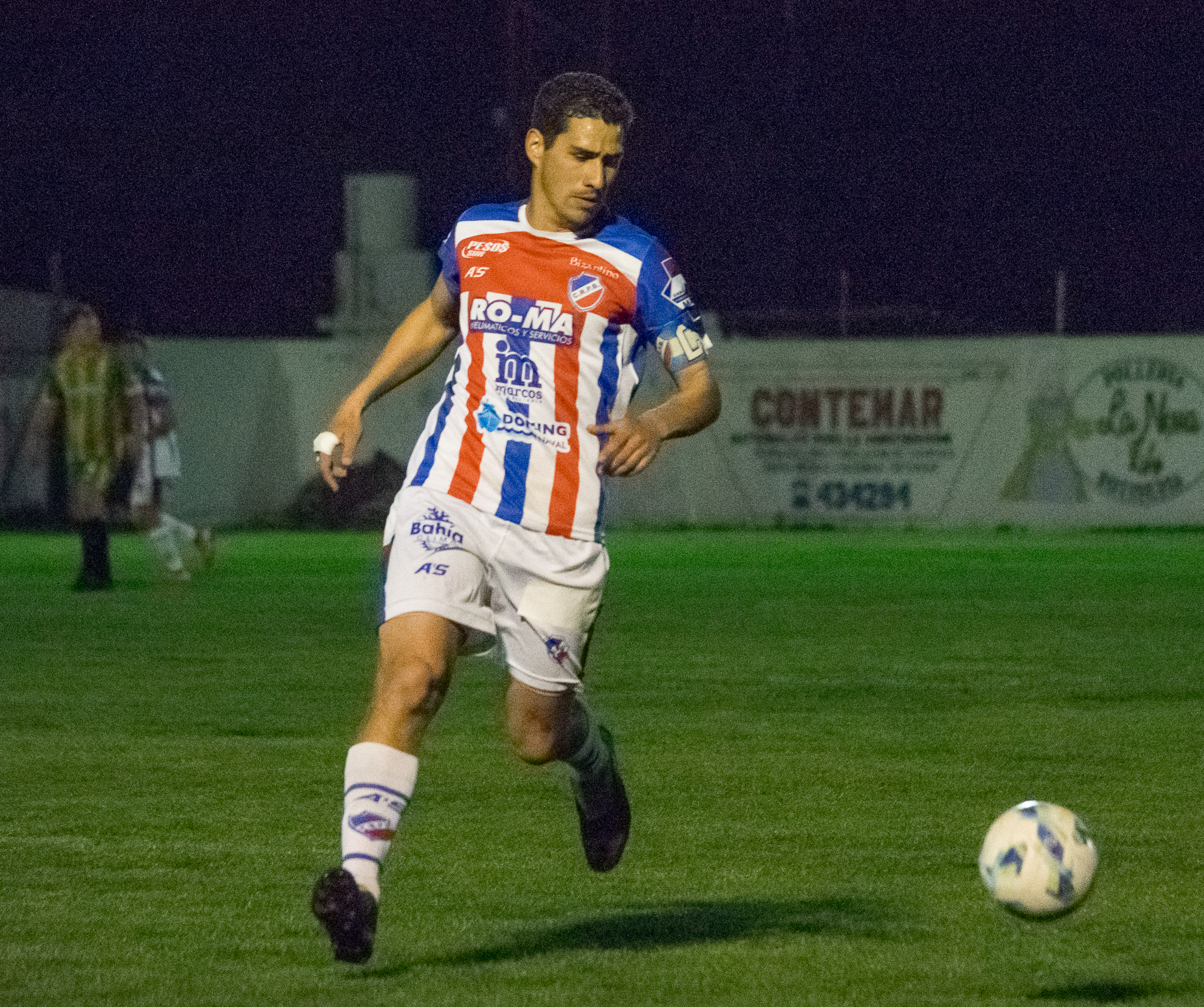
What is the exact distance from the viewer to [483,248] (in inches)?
242

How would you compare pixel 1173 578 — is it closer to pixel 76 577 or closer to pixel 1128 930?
pixel 76 577

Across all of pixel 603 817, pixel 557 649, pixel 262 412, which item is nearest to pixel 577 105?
pixel 557 649

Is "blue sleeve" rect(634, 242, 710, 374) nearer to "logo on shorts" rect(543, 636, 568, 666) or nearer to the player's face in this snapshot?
the player's face

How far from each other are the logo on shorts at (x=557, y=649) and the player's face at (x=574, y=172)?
3.46ft

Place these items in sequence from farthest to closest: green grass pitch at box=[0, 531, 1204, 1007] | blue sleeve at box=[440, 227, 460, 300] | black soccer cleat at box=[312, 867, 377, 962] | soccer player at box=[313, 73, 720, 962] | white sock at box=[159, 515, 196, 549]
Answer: white sock at box=[159, 515, 196, 549], blue sleeve at box=[440, 227, 460, 300], soccer player at box=[313, 73, 720, 962], green grass pitch at box=[0, 531, 1204, 1007], black soccer cleat at box=[312, 867, 377, 962]

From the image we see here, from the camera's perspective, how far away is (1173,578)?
62.2ft

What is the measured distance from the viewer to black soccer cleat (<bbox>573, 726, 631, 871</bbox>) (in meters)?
6.71

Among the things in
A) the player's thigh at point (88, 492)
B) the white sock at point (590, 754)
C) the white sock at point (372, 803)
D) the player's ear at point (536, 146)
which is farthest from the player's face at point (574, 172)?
the player's thigh at point (88, 492)

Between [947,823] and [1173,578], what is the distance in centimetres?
1182

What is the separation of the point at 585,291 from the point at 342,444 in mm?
751

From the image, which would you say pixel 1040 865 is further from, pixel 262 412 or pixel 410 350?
pixel 262 412

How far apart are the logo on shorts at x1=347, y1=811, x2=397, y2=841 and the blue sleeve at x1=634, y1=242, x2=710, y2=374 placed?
4.61 ft

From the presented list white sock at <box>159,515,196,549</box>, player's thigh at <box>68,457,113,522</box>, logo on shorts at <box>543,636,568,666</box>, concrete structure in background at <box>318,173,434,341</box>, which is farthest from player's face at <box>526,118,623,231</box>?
concrete structure in background at <box>318,173,434,341</box>

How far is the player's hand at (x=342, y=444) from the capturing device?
616 centimetres
